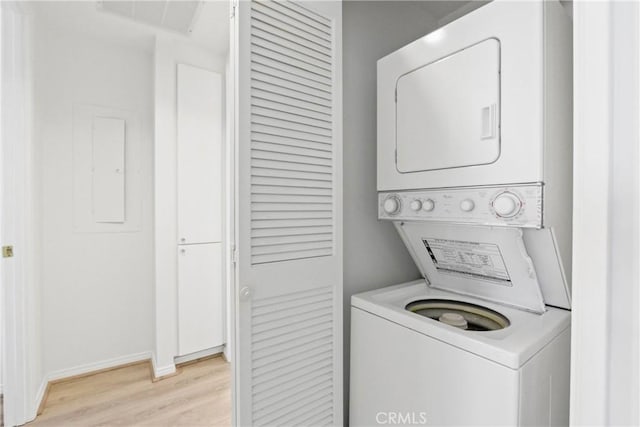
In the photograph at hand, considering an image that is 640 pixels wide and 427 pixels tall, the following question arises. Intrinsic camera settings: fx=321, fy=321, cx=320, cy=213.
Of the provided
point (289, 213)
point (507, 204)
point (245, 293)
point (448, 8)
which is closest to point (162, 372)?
point (245, 293)

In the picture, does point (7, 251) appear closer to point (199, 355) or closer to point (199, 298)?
point (199, 298)

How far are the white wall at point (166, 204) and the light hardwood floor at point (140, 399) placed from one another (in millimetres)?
201

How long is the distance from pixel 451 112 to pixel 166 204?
7.79 feet

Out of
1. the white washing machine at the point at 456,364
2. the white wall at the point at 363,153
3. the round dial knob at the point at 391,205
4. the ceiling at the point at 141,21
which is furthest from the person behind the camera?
the ceiling at the point at 141,21

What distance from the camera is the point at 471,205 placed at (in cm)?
124

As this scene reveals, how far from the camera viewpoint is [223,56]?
3.02 metres

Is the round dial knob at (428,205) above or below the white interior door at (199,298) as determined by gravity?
above

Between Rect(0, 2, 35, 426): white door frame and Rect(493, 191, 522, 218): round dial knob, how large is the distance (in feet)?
8.83

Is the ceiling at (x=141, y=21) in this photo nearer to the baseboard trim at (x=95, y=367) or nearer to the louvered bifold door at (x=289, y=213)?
the louvered bifold door at (x=289, y=213)

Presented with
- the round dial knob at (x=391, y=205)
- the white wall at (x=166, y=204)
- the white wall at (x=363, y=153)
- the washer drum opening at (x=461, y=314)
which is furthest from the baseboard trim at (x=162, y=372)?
the round dial knob at (x=391, y=205)

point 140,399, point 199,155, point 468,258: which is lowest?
point 140,399

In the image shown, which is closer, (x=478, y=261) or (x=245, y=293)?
(x=245, y=293)

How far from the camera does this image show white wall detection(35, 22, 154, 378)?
2574 mm

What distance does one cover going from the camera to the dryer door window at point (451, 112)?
1.17m
